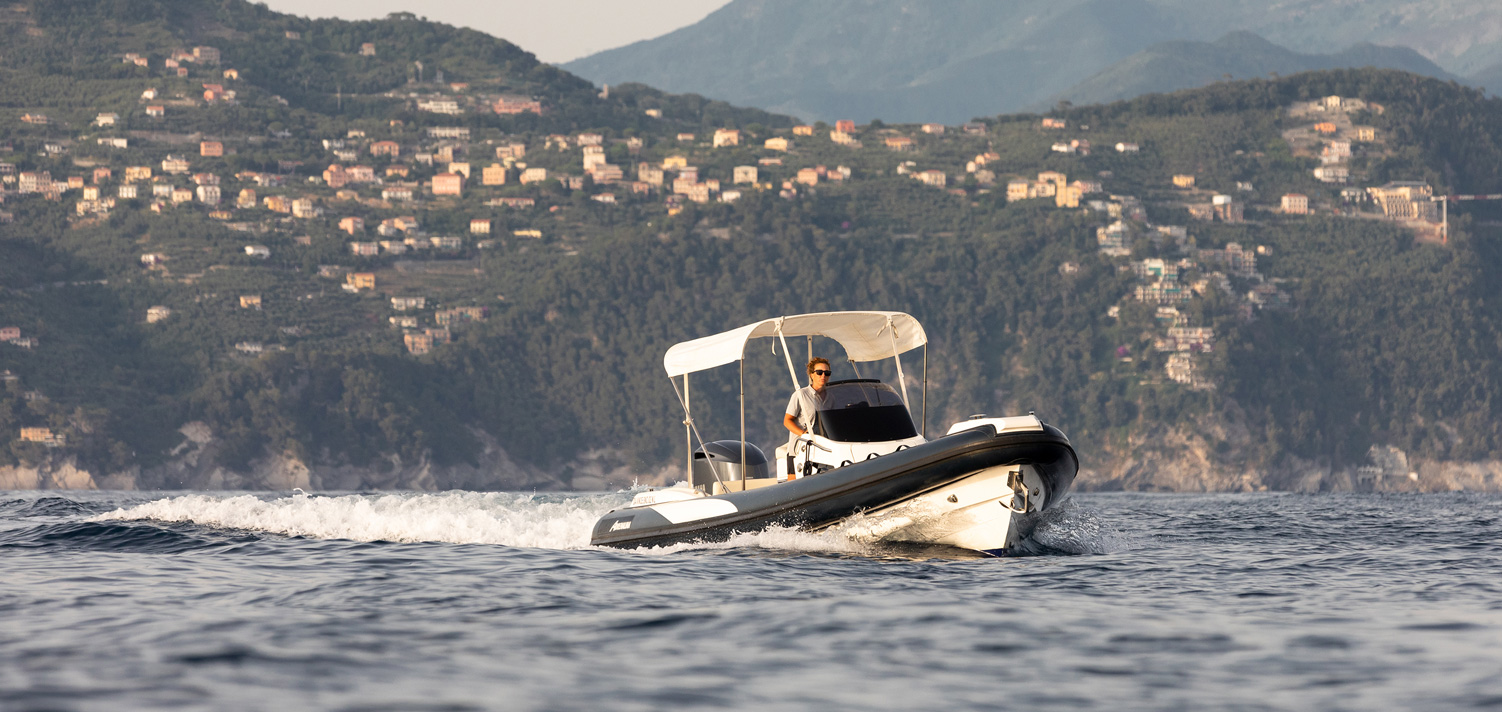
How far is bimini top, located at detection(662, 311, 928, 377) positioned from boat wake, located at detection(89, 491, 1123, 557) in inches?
76.2

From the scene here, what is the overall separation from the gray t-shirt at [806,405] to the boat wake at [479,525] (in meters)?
1.19

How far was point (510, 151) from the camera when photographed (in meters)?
144

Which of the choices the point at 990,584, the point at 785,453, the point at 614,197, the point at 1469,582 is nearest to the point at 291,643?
the point at 990,584

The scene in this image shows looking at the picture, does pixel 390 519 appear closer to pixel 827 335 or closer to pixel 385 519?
pixel 385 519

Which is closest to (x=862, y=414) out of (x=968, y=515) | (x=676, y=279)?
(x=968, y=515)

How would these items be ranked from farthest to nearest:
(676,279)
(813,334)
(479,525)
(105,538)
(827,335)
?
(676,279), (479,525), (827,335), (813,334), (105,538)

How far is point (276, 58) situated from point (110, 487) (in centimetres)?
8724

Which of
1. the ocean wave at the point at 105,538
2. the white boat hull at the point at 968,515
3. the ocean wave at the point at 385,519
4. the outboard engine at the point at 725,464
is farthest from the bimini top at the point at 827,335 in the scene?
the ocean wave at the point at 105,538

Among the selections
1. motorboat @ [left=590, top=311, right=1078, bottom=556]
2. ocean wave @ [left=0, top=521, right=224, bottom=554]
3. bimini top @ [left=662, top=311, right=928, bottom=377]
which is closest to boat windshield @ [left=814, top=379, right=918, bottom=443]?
motorboat @ [left=590, top=311, right=1078, bottom=556]

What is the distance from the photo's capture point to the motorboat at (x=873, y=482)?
12.5 m

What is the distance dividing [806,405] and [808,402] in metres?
0.04

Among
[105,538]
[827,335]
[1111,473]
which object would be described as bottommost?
[1111,473]

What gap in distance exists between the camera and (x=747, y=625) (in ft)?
27.9

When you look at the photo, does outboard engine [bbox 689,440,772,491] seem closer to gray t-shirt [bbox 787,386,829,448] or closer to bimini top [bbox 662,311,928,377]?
bimini top [bbox 662,311,928,377]
